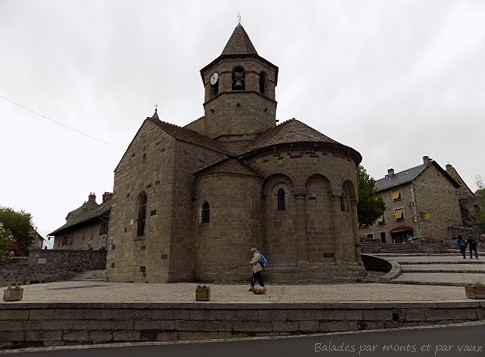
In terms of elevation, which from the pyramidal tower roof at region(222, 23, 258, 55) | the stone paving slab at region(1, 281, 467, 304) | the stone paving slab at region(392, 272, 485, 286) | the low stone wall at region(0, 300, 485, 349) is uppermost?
the pyramidal tower roof at region(222, 23, 258, 55)

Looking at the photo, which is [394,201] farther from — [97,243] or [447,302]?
[447,302]

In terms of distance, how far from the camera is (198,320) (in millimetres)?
7164

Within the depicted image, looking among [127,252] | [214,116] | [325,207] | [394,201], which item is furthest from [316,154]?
[394,201]

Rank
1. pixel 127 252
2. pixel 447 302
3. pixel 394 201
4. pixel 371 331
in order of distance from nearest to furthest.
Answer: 1. pixel 371 331
2. pixel 447 302
3. pixel 127 252
4. pixel 394 201

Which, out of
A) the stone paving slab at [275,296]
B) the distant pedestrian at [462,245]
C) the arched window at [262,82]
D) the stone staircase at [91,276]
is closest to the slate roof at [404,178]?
the distant pedestrian at [462,245]

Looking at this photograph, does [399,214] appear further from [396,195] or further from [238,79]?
[238,79]

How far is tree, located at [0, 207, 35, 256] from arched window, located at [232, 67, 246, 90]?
1153 inches

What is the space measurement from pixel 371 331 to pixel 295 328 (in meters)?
1.55

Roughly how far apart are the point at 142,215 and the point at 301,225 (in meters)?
8.50

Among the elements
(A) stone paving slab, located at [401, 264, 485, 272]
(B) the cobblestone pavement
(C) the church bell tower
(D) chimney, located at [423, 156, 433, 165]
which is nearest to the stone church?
(B) the cobblestone pavement

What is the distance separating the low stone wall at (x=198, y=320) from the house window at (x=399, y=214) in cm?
3404

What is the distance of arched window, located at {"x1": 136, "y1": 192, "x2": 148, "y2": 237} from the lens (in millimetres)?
18031

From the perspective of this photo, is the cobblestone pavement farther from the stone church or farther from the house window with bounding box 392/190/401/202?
the house window with bounding box 392/190/401/202

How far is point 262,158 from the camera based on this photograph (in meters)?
17.4
